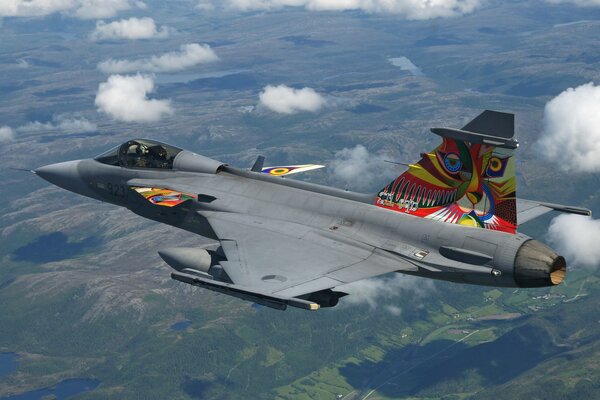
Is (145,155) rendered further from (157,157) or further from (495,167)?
(495,167)

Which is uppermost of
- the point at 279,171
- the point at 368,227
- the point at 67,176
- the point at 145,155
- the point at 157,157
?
the point at 145,155

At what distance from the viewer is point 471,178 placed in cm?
2661

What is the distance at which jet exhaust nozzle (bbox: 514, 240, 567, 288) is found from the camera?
24.6m

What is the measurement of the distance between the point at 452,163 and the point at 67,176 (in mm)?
23543

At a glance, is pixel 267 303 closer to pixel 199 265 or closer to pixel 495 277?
pixel 199 265

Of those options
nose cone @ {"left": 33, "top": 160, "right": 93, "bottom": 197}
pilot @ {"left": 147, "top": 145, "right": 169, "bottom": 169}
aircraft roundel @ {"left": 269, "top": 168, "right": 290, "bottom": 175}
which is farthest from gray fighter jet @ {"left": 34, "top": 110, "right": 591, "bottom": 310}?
nose cone @ {"left": 33, "top": 160, "right": 93, "bottom": 197}

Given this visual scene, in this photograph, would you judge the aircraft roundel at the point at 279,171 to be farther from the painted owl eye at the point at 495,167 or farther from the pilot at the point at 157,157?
the painted owl eye at the point at 495,167

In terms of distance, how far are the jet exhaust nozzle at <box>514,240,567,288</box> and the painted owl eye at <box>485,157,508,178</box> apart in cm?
313

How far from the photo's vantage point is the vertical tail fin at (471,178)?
25516 mm

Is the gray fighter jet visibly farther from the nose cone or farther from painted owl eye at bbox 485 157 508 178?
the nose cone

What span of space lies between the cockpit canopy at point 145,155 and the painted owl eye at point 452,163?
1605cm

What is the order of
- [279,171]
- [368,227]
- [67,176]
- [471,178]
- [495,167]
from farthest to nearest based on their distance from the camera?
[279,171] → [67,176] → [368,227] → [471,178] → [495,167]

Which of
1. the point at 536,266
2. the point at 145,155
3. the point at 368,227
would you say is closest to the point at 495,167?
Result: the point at 536,266

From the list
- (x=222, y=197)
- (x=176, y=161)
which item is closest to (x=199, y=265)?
(x=222, y=197)
